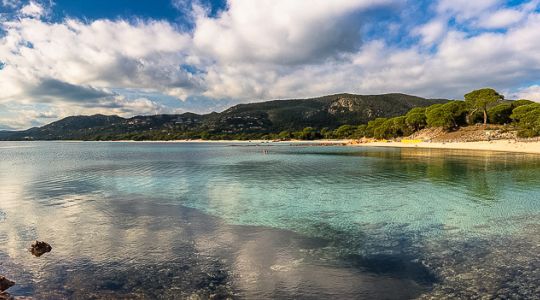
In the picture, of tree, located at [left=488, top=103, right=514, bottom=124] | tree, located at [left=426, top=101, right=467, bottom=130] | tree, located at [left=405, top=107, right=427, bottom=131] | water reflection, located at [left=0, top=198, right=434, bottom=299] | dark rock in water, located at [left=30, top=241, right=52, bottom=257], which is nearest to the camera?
water reflection, located at [left=0, top=198, right=434, bottom=299]

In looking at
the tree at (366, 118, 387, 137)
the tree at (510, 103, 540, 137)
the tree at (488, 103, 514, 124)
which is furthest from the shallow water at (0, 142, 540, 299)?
the tree at (366, 118, 387, 137)

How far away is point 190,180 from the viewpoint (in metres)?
37.2

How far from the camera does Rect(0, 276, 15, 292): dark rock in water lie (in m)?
10.4

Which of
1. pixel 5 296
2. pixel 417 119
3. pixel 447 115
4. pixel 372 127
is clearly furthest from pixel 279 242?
pixel 372 127

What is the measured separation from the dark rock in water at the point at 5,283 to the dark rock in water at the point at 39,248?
282cm

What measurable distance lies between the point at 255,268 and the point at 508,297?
738 centimetres

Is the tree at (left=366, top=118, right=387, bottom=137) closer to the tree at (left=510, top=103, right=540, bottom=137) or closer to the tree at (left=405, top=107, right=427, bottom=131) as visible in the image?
the tree at (left=405, top=107, right=427, bottom=131)

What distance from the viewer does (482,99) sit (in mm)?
116562

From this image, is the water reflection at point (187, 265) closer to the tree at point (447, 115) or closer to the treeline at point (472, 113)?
the treeline at point (472, 113)

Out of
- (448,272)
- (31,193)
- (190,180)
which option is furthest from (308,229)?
(31,193)

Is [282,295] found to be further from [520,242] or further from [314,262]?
[520,242]

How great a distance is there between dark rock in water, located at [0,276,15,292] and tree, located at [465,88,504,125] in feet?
437

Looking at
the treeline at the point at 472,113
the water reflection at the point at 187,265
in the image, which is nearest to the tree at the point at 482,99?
the treeline at the point at 472,113

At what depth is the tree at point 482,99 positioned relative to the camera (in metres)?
116
